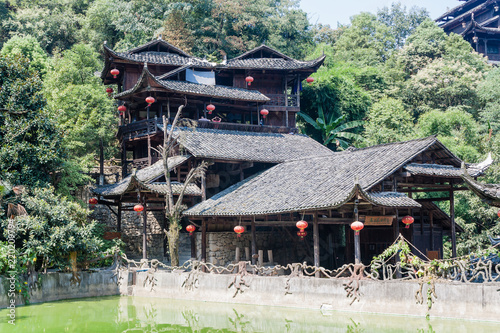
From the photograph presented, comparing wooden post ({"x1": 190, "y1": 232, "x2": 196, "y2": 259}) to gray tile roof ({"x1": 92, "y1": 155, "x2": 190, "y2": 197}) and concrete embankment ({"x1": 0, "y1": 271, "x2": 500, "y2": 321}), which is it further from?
concrete embankment ({"x1": 0, "y1": 271, "x2": 500, "y2": 321})

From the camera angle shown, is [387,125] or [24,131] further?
[387,125]

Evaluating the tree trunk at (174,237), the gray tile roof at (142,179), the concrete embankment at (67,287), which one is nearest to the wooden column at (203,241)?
the tree trunk at (174,237)

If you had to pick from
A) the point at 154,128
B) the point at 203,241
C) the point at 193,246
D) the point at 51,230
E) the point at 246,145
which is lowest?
the point at 193,246

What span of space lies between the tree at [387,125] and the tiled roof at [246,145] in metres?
3.54

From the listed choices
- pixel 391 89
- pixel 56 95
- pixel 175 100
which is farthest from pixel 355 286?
pixel 391 89

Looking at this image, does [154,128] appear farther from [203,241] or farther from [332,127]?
[332,127]

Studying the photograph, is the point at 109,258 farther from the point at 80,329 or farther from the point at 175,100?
the point at 175,100

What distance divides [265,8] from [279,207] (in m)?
20.2

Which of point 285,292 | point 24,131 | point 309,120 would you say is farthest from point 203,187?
point 309,120

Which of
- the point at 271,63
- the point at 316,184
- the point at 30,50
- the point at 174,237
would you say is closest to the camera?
the point at 316,184

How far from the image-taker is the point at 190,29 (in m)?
30.1

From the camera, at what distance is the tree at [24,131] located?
16344 millimetres

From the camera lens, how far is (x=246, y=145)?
20.7m

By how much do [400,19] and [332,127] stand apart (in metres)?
17.4
